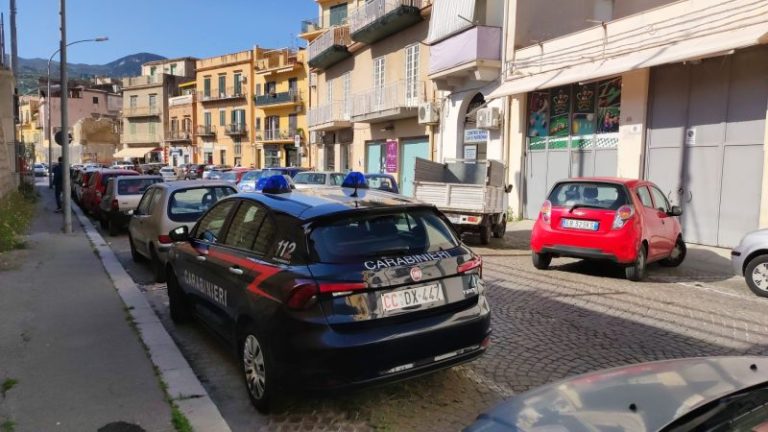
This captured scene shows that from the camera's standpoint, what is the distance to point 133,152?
75375mm

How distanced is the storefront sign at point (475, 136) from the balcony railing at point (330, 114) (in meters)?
11.1

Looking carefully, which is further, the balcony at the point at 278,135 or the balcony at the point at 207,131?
the balcony at the point at 207,131

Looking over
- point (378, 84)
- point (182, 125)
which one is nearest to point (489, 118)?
point (378, 84)

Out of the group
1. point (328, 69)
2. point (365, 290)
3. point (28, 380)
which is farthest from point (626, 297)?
point (328, 69)

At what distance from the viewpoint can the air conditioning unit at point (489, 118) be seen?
18375 millimetres

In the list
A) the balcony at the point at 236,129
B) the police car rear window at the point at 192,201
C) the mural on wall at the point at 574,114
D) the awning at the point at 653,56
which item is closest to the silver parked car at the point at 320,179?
the awning at the point at 653,56

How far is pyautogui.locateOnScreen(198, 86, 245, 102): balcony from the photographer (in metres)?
58.1

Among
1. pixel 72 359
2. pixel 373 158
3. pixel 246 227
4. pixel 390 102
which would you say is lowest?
pixel 72 359

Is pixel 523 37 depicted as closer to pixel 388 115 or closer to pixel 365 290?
pixel 388 115

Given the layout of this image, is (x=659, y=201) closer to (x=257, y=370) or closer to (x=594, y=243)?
(x=594, y=243)

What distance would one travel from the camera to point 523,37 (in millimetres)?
17891

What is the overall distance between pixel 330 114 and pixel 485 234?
23.5 metres

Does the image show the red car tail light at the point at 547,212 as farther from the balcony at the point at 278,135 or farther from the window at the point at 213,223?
the balcony at the point at 278,135

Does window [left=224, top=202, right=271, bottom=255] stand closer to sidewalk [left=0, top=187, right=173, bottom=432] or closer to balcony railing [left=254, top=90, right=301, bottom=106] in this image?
sidewalk [left=0, top=187, right=173, bottom=432]
